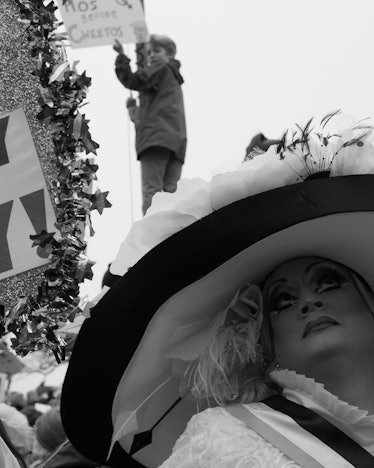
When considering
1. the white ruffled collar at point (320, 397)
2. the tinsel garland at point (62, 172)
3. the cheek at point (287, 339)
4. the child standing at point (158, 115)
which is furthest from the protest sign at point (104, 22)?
the white ruffled collar at point (320, 397)

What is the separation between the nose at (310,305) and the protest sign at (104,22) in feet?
12.2

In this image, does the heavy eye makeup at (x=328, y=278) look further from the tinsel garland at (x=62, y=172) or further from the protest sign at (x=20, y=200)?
the protest sign at (x=20, y=200)

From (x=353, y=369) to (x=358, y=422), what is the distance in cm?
12

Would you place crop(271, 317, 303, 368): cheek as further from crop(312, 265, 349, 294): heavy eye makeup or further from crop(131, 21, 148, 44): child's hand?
crop(131, 21, 148, 44): child's hand

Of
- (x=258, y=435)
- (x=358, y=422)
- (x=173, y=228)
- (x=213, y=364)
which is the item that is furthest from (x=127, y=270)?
(x=358, y=422)

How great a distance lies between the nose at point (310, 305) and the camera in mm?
1984

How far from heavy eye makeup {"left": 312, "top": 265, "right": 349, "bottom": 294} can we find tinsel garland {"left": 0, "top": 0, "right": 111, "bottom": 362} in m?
0.52

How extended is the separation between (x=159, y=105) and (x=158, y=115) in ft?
0.29

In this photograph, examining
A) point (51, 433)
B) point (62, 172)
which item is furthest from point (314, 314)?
point (51, 433)

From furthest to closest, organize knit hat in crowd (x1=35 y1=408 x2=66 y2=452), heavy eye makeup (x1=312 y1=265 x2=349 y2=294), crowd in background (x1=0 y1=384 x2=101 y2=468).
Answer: knit hat in crowd (x1=35 y1=408 x2=66 y2=452), crowd in background (x1=0 y1=384 x2=101 y2=468), heavy eye makeup (x1=312 y1=265 x2=349 y2=294)

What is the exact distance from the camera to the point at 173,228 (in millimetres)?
1966

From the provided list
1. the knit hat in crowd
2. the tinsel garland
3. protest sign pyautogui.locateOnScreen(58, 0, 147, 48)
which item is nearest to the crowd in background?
the knit hat in crowd

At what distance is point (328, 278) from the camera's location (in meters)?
2.05

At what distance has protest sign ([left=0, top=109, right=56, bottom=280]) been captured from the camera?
83.2 inches
